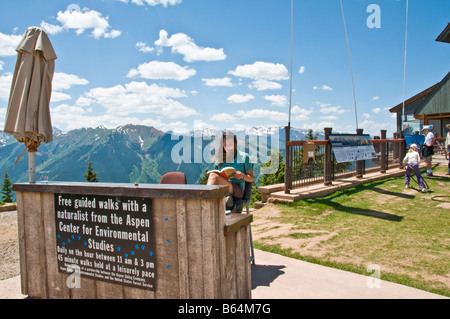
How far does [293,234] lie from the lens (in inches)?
247

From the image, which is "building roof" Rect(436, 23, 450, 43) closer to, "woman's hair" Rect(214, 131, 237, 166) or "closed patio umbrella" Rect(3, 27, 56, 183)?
"woman's hair" Rect(214, 131, 237, 166)

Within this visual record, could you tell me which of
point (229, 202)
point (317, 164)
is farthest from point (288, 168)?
point (229, 202)

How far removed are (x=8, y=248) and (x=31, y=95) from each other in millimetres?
5301

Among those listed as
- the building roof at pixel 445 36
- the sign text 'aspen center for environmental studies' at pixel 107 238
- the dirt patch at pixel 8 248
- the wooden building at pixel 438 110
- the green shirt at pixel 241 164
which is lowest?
the dirt patch at pixel 8 248

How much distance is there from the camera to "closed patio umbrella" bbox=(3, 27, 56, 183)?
3.65m

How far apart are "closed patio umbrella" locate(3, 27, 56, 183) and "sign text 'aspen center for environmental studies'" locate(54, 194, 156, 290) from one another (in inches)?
33.1

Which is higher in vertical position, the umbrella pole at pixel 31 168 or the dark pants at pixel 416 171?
the umbrella pole at pixel 31 168

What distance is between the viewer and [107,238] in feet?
10.3

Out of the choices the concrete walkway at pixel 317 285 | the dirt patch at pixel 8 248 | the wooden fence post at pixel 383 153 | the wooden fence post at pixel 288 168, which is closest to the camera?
the concrete walkway at pixel 317 285

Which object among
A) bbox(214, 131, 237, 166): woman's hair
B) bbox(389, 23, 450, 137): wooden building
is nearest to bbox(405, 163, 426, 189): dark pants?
bbox(214, 131, 237, 166): woman's hair

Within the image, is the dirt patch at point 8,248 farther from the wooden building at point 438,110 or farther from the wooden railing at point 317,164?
the wooden building at point 438,110

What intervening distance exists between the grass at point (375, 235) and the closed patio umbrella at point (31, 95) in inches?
151

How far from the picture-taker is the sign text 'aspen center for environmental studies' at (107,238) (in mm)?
2910

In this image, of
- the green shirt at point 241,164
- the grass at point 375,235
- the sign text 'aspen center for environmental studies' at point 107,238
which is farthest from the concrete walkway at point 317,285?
the sign text 'aspen center for environmental studies' at point 107,238
